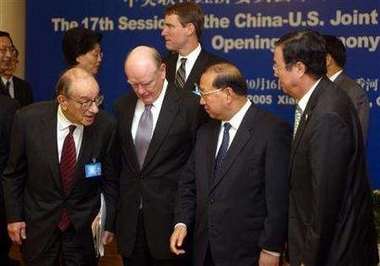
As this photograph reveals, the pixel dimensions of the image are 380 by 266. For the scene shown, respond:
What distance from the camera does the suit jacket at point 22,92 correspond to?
5.30 meters

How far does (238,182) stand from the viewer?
2.84 m

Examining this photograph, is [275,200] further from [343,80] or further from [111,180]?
[343,80]

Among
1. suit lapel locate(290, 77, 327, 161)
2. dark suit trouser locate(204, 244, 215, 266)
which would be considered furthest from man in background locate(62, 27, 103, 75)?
suit lapel locate(290, 77, 327, 161)

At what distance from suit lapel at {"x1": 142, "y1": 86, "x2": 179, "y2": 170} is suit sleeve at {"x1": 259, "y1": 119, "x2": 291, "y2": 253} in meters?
0.55

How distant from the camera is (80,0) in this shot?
5840mm

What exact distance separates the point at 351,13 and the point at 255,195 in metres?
2.61

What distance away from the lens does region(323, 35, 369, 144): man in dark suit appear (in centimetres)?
426

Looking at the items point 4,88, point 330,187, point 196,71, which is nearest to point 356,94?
point 196,71

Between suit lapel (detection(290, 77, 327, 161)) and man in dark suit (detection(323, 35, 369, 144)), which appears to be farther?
man in dark suit (detection(323, 35, 369, 144))

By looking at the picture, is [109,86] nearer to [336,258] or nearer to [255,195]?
[255,195]

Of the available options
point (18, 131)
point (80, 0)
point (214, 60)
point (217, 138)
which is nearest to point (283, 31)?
point (214, 60)

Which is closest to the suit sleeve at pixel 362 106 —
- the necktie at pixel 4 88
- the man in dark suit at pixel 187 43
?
the man in dark suit at pixel 187 43

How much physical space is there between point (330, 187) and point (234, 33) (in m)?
3.12

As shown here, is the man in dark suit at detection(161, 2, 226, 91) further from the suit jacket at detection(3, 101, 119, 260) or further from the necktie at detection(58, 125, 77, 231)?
the necktie at detection(58, 125, 77, 231)
